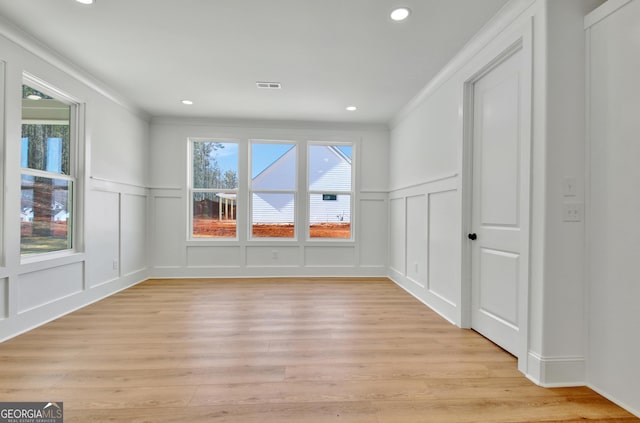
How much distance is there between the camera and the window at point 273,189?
16.3 ft

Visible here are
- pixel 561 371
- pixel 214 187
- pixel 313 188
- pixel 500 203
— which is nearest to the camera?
pixel 561 371

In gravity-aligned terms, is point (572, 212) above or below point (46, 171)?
below

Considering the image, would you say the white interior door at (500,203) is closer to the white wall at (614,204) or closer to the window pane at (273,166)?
the white wall at (614,204)

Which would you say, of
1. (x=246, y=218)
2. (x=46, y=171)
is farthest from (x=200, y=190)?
(x=46, y=171)

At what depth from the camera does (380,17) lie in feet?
7.41

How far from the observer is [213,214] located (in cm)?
492

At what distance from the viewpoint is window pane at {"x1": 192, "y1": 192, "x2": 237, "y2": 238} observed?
4906 mm

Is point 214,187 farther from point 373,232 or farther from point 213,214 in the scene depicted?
point 373,232

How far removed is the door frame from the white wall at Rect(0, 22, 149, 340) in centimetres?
380

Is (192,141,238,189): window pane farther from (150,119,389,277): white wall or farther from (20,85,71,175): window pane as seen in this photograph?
(20,85,71,175): window pane

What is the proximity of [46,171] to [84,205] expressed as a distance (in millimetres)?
524

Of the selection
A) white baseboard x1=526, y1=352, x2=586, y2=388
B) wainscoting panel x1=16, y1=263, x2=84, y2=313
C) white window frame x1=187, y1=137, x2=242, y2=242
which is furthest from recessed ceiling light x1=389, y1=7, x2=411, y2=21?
wainscoting panel x1=16, y1=263, x2=84, y2=313

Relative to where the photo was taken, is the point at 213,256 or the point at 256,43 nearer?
the point at 256,43

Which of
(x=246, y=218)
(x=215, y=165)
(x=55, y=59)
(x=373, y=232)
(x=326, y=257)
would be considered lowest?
(x=326, y=257)
